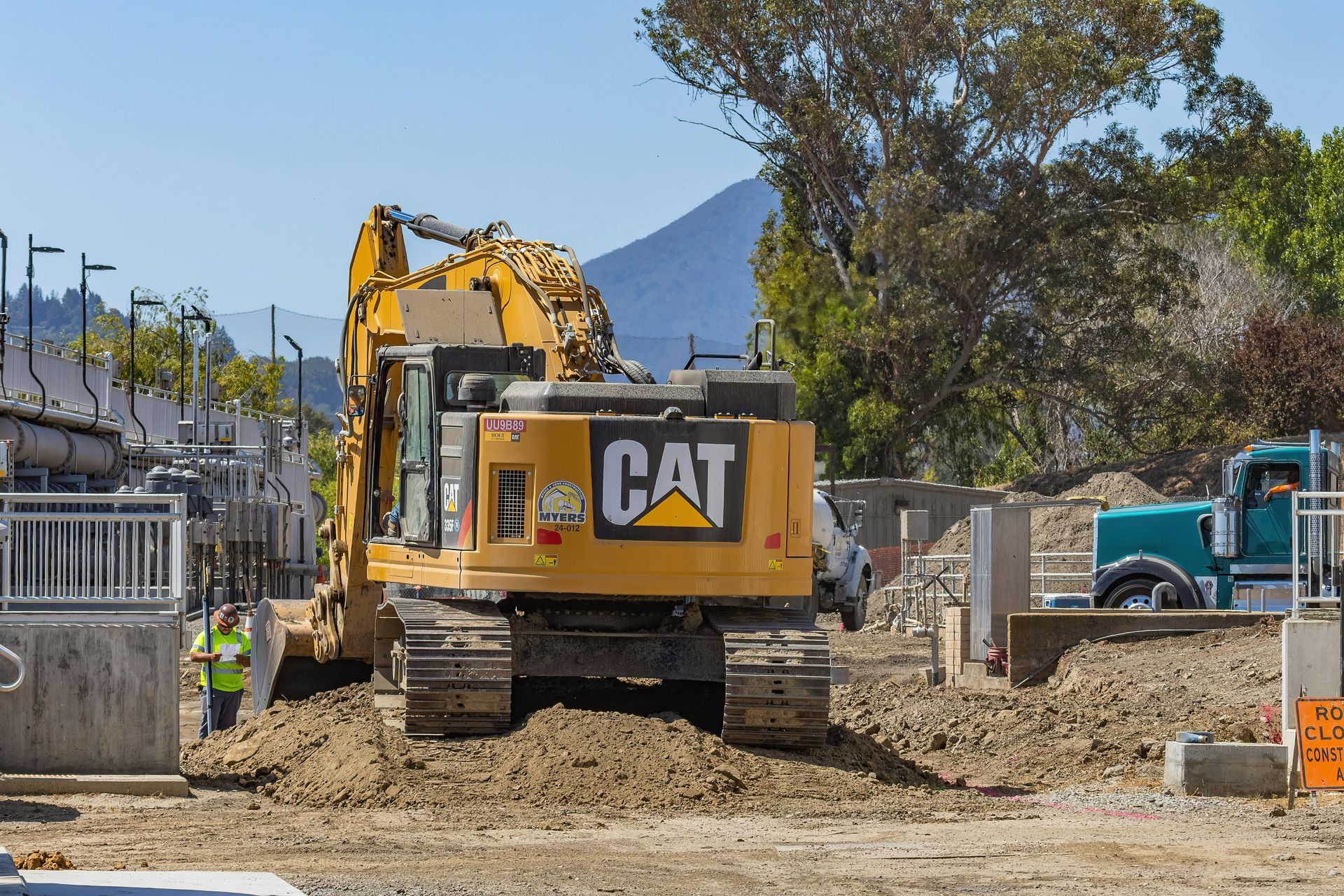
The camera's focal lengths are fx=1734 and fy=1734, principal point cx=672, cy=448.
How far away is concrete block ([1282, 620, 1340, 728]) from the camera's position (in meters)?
14.5

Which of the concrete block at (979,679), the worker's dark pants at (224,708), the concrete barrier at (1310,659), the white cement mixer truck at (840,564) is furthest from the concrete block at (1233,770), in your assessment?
the white cement mixer truck at (840,564)

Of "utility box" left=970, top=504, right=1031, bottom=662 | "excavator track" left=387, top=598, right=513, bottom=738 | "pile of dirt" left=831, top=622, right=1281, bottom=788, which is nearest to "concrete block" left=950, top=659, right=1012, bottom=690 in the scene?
"utility box" left=970, top=504, right=1031, bottom=662

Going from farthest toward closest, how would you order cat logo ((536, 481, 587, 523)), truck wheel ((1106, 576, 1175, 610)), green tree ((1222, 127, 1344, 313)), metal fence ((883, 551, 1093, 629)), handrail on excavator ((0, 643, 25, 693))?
green tree ((1222, 127, 1344, 313)), metal fence ((883, 551, 1093, 629)), truck wheel ((1106, 576, 1175, 610)), cat logo ((536, 481, 587, 523)), handrail on excavator ((0, 643, 25, 693))

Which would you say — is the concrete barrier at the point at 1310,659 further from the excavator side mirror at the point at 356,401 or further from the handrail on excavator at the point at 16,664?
the handrail on excavator at the point at 16,664

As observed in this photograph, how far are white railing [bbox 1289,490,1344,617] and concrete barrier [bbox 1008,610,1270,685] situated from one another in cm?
357

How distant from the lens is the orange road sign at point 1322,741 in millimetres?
12336

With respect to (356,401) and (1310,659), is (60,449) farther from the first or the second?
(1310,659)

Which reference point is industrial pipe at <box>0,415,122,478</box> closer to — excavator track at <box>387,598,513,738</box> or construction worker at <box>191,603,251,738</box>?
construction worker at <box>191,603,251,738</box>

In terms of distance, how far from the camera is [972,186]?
49062 mm

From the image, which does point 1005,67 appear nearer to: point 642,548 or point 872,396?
point 872,396

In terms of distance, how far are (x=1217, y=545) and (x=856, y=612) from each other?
Answer: 9971 mm

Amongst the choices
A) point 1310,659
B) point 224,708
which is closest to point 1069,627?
point 1310,659

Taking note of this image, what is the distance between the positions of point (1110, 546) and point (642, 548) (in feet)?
50.4

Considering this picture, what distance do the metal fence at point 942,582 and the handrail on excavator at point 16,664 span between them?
21.6m
